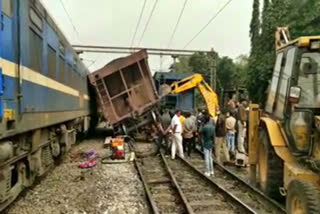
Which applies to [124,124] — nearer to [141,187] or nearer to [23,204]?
[141,187]

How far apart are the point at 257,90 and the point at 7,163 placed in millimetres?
30682

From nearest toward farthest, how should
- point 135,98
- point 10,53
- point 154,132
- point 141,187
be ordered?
1. point 10,53
2. point 141,187
3. point 135,98
4. point 154,132

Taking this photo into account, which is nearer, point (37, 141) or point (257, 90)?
point (37, 141)

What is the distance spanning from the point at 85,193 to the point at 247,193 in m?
3.39

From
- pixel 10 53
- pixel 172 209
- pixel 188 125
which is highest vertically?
pixel 10 53

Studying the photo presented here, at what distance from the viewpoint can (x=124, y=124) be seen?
69.8 feet

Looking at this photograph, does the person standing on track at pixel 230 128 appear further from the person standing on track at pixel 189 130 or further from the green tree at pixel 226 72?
the green tree at pixel 226 72


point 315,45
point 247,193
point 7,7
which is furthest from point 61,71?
point 315,45

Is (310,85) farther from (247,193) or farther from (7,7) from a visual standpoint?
(7,7)

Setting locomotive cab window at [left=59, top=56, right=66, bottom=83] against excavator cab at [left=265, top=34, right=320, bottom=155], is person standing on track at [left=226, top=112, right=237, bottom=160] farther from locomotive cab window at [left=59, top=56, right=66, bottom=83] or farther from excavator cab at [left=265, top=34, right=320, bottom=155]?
excavator cab at [left=265, top=34, right=320, bottom=155]

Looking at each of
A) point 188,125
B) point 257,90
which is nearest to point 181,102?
point 188,125

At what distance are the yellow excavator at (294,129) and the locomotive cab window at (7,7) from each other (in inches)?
160

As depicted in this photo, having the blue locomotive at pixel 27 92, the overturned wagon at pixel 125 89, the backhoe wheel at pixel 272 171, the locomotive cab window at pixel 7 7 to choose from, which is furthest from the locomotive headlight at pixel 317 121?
the overturned wagon at pixel 125 89

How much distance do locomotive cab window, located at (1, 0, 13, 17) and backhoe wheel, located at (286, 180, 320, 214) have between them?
172 inches
